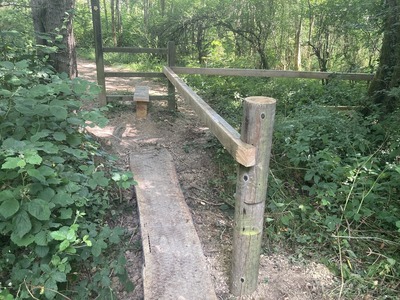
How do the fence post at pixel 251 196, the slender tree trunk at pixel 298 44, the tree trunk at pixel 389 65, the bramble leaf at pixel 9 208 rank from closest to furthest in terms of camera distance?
the bramble leaf at pixel 9 208 < the fence post at pixel 251 196 < the tree trunk at pixel 389 65 < the slender tree trunk at pixel 298 44

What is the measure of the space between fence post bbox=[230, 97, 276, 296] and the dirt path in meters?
0.18

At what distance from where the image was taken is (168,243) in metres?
2.77

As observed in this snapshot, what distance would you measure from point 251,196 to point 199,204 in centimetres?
140

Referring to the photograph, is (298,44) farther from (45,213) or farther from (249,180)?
(45,213)

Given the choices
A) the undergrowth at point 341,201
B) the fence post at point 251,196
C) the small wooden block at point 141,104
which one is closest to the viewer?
the fence post at point 251,196

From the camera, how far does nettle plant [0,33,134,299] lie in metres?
2.00

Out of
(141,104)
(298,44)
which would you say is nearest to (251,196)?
(141,104)

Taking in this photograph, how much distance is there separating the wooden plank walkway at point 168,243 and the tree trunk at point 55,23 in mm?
1795

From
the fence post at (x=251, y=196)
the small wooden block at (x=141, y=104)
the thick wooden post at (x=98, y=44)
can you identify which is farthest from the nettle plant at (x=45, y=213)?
the thick wooden post at (x=98, y=44)

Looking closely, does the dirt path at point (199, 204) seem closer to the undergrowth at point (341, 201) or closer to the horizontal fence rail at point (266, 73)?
the undergrowth at point (341, 201)

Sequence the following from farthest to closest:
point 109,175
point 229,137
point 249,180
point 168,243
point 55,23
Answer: point 55,23 < point 109,175 < point 168,243 < point 229,137 < point 249,180

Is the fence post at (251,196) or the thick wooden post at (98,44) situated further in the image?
the thick wooden post at (98,44)

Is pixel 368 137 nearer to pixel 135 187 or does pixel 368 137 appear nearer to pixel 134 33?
pixel 135 187

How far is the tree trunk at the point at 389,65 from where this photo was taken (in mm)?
4805
